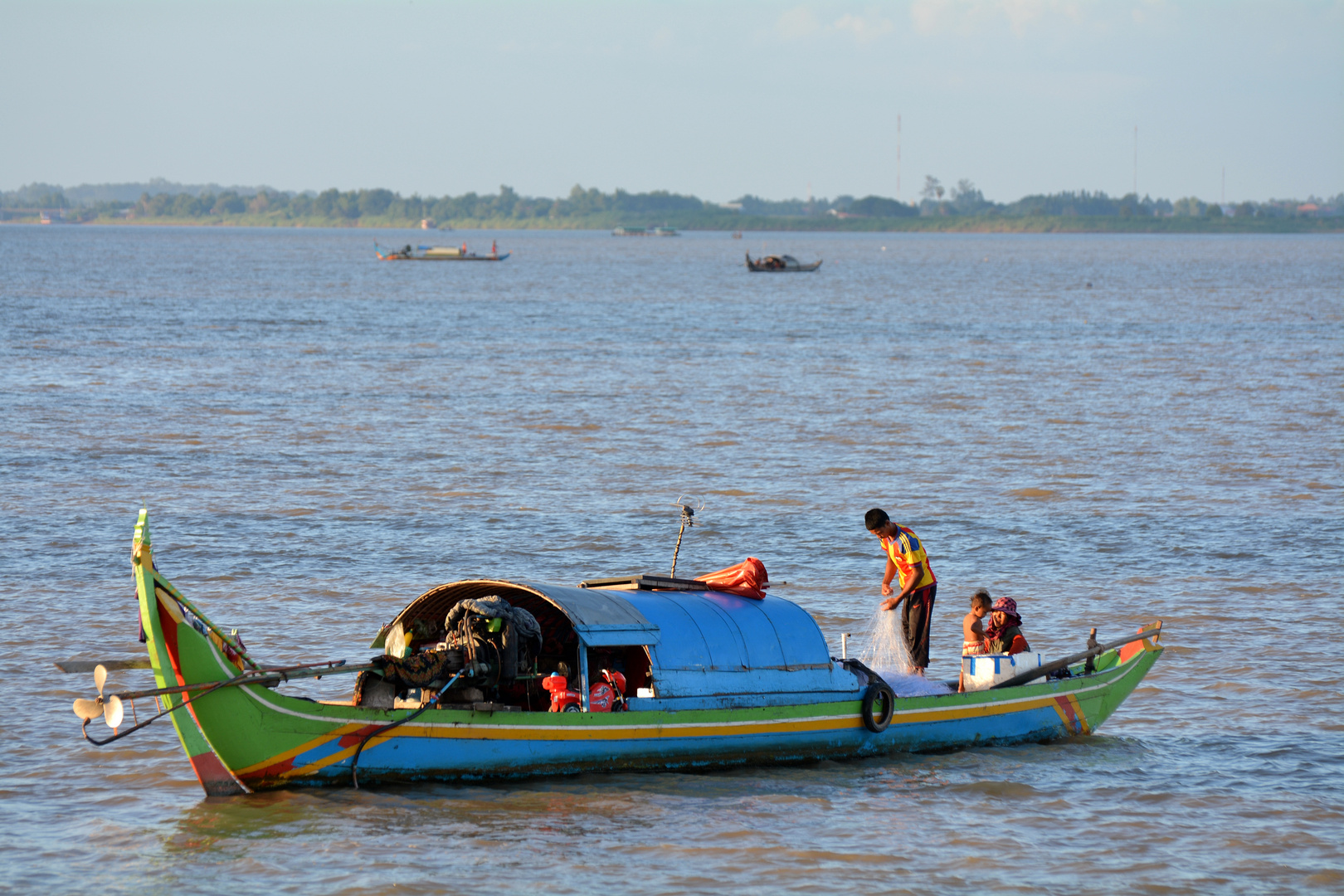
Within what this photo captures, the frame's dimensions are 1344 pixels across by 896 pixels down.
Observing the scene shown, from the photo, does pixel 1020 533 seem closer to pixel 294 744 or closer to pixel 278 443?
pixel 294 744

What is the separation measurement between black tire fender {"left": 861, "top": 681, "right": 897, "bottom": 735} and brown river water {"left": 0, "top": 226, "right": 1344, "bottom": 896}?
42 centimetres

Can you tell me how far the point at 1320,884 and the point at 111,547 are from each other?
17.6 m

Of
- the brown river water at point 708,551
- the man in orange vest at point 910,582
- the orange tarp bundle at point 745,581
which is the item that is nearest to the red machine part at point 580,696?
the brown river water at point 708,551

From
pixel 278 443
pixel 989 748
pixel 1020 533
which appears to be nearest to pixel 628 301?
pixel 278 443

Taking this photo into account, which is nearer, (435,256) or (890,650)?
(890,650)

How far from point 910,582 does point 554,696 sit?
4111mm

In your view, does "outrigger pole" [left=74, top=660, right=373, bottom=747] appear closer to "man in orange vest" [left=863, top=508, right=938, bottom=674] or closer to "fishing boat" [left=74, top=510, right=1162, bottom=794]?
"fishing boat" [left=74, top=510, right=1162, bottom=794]

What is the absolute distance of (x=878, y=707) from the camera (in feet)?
47.4

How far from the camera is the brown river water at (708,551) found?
1220 centimetres

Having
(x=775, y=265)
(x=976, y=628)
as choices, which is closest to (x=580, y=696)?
(x=976, y=628)

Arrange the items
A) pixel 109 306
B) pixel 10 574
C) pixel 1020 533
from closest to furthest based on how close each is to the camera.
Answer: pixel 10 574, pixel 1020 533, pixel 109 306

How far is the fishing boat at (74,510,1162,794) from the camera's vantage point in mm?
12258

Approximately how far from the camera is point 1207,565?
2258cm

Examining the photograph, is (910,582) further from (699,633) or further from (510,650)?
(510,650)
